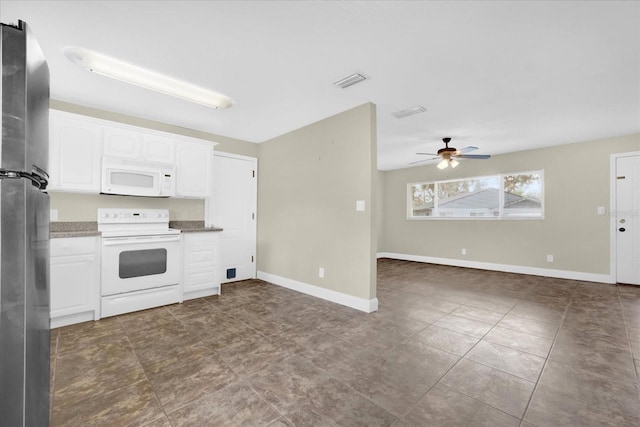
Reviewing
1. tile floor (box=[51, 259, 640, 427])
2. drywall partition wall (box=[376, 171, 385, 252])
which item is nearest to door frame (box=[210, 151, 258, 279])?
tile floor (box=[51, 259, 640, 427])

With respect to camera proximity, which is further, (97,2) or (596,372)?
(596,372)

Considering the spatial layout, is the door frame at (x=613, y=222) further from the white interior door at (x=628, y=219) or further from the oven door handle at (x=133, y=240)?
the oven door handle at (x=133, y=240)

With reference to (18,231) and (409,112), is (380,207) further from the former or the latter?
(18,231)

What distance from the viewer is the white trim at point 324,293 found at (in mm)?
3295

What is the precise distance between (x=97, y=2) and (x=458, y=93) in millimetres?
3338

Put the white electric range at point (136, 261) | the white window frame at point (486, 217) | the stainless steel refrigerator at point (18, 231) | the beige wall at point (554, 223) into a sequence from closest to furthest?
1. the stainless steel refrigerator at point (18, 231)
2. the white electric range at point (136, 261)
3. the beige wall at point (554, 223)
4. the white window frame at point (486, 217)

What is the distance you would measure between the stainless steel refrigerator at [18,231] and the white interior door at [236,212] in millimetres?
3698

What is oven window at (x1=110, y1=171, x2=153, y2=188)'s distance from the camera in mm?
3295

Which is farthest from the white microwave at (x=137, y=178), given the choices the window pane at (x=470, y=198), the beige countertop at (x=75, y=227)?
the window pane at (x=470, y=198)

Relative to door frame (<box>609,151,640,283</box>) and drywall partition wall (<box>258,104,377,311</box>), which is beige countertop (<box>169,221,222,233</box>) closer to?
drywall partition wall (<box>258,104,377,311</box>)

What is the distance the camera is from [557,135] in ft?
15.1

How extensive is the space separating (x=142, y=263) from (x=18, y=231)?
2.93 meters

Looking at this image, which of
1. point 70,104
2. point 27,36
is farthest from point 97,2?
point 70,104

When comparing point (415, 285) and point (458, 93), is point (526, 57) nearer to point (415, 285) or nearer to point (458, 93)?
point (458, 93)
